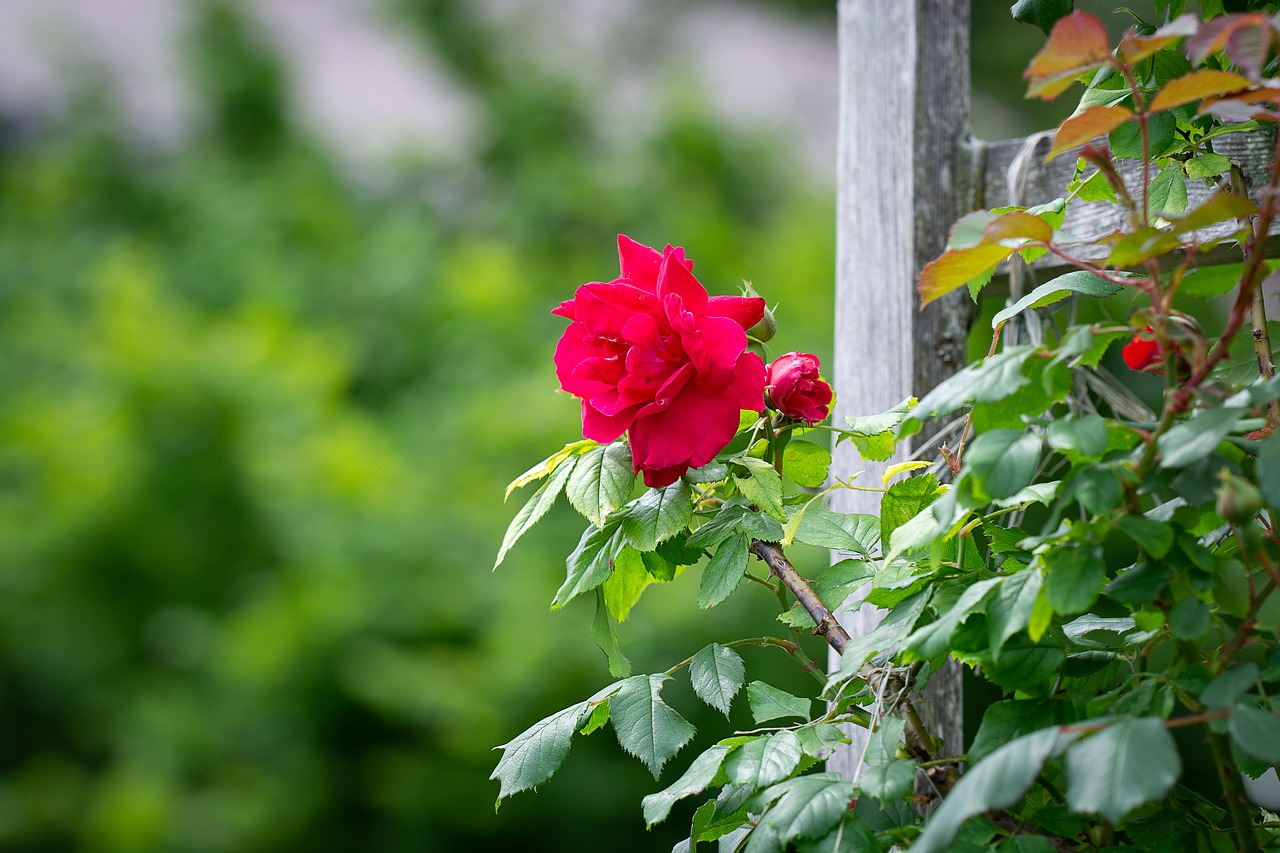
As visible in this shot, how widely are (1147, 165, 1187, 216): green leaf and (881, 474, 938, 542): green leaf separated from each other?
0.21m

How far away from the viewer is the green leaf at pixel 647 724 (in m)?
0.50

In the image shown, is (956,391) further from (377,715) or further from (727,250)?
(727,250)

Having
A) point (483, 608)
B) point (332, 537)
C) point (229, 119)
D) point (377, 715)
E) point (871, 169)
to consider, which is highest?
point (229, 119)

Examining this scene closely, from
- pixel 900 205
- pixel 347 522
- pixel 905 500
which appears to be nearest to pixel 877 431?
pixel 905 500

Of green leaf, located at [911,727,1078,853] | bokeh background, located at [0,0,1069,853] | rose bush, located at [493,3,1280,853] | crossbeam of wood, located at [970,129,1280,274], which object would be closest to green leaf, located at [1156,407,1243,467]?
rose bush, located at [493,3,1280,853]

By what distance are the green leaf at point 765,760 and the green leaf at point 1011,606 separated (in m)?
0.11

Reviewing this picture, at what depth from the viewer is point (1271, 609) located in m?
1.16

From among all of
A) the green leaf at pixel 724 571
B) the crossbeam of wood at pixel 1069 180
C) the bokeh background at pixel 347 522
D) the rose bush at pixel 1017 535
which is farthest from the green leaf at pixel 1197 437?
the bokeh background at pixel 347 522

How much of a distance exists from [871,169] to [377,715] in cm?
167

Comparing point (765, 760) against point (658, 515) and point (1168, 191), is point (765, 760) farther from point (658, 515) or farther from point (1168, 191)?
point (1168, 191)

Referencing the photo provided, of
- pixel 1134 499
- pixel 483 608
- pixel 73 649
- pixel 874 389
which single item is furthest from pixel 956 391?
pixel 73 649

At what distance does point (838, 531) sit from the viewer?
567mm

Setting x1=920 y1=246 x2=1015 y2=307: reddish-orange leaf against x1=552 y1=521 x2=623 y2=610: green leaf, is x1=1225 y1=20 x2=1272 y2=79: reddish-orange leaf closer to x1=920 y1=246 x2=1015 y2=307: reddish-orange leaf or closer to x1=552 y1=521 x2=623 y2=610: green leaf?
x1=920 y1=246 x2=1015 y2=307: reddish-orange leaf

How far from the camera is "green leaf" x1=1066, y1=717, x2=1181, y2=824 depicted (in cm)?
32
